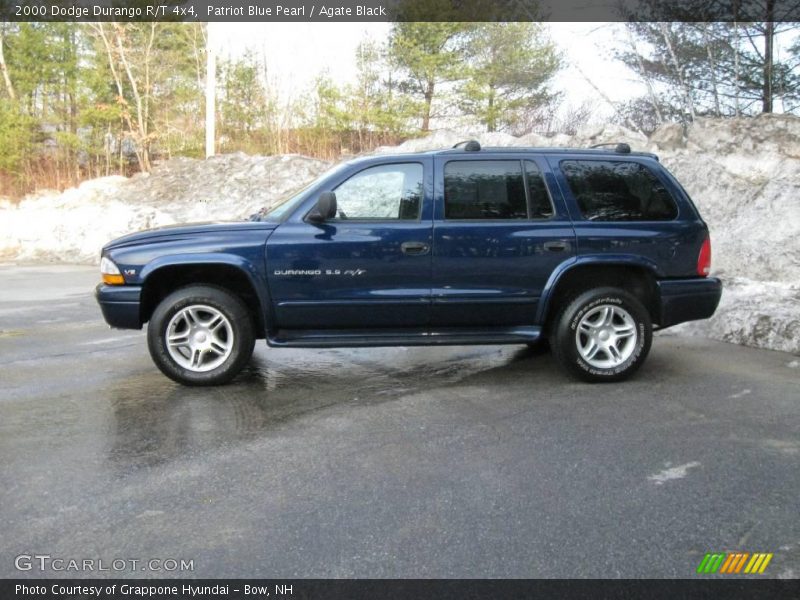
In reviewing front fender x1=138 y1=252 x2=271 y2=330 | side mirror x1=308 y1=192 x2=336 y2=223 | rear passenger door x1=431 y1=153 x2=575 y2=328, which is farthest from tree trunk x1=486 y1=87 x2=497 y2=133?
front fender x1=138 y1=252 x2=271 y2=330

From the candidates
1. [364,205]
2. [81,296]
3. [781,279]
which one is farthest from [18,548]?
[781,279]

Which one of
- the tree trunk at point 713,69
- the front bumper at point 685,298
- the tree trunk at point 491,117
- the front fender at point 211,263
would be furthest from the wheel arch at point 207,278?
the tree trunk at point 491,117

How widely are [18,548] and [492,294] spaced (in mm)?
3632

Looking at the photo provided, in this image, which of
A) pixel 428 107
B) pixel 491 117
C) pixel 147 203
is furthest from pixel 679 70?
pixel 147 203

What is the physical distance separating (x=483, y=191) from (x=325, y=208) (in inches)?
51.5

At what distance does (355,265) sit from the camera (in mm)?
5309

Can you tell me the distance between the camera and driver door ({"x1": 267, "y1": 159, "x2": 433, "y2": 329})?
5289 millimetres

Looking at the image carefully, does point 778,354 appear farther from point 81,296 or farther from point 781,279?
point 81,296

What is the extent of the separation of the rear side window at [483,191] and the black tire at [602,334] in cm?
89

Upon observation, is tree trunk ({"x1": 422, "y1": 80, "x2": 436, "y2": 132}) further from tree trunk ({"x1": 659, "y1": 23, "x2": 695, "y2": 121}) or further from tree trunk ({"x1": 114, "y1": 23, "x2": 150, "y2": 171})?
tree trunk ({"x1": 114, "y1": 23, "x2": 150, "y2": 171})

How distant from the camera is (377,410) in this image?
489 centimetres

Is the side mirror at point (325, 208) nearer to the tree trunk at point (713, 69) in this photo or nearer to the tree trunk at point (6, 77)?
the tree trunk at point (713, 69)

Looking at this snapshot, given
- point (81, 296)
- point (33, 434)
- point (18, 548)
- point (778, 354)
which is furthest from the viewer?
point (81, 296)

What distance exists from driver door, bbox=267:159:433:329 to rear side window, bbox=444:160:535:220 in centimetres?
22
